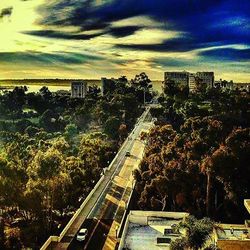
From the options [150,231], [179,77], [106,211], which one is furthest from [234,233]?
[179,77]

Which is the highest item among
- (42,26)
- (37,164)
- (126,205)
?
(42,26)

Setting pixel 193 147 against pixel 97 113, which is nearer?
pixel 193 147

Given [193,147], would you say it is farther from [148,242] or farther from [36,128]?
[36,128]

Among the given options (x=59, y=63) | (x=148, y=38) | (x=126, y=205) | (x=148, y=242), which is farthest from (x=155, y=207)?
(x=59, y=63)

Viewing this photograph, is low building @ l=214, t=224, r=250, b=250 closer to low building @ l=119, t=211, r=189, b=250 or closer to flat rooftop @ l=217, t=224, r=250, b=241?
flat rooftop @ l=217, t=224, r=250, b=241

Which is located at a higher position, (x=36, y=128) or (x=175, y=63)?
(x=175, y=63)

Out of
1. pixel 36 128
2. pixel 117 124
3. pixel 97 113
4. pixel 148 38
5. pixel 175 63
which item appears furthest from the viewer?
pixel 97 113
